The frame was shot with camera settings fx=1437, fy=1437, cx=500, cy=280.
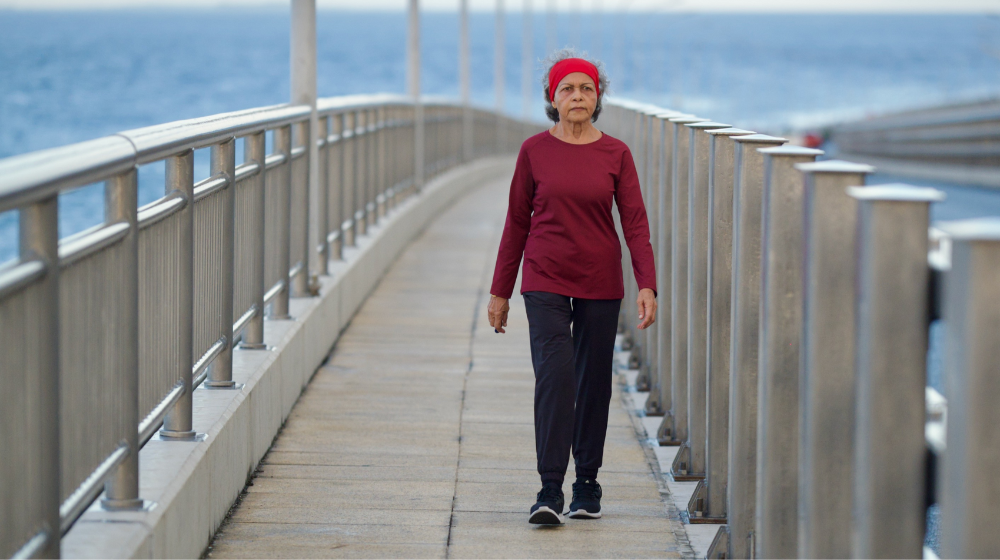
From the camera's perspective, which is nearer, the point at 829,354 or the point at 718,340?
the point at 829,354

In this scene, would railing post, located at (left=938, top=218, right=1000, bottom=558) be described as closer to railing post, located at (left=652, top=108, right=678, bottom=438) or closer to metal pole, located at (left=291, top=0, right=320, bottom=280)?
railing post, located at (left=652, top=108, right=678, bottom=438)

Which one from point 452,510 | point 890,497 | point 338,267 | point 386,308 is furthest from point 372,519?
point 386,308

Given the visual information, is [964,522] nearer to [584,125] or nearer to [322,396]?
[584,125]

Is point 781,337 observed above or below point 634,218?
below

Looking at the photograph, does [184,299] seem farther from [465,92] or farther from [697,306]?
[465,92]

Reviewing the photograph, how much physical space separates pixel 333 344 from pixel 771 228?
527 centimetres

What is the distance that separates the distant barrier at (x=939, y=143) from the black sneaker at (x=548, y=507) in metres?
75.0

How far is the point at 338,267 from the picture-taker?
973cm

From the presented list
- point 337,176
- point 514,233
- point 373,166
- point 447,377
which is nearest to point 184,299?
point 514,233

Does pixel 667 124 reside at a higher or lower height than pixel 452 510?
higher

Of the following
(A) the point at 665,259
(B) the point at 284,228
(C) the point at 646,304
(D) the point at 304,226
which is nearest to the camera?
(C) the point at 646,304

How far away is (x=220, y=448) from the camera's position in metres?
5.16

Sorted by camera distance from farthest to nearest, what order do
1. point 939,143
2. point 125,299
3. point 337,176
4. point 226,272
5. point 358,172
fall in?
point 939,143, point 358,172, point 337,176, point 226,272, point 125,299

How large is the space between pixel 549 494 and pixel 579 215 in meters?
1.02
